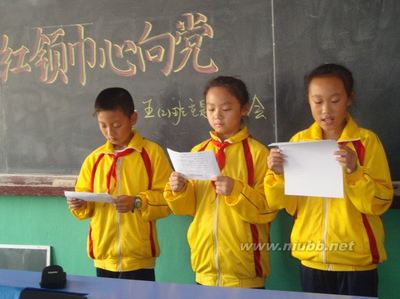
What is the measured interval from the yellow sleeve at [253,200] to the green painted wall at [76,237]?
0.43 meters

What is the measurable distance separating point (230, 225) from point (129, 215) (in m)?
0.47

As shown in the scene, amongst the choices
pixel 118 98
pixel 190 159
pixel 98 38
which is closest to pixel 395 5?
pixel 190 159

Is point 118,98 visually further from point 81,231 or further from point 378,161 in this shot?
point 378,161

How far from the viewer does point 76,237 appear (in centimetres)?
287

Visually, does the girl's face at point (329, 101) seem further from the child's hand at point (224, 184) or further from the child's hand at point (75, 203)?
the child's hand at point (75, 203)

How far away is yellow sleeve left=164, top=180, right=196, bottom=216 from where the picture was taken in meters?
2.08

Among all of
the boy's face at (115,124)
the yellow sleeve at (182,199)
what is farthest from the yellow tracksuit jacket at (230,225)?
the boy's face at (115,124)

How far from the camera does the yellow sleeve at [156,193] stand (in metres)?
2.21

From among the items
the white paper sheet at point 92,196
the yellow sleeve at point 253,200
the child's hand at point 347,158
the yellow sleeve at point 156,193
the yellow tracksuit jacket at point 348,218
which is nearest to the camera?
the child's hand at point 347,158

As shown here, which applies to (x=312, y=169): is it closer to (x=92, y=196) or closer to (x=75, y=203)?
(x=92, y=196)

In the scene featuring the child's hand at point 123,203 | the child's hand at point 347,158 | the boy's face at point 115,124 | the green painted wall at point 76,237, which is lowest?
the green painted wall at point 76,237

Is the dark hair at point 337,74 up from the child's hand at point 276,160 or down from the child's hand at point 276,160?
up

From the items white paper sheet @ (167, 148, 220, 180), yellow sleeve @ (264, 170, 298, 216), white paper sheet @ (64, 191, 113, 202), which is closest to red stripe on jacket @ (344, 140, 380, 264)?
yellow sleeve @ (264, 170, 298, 216)

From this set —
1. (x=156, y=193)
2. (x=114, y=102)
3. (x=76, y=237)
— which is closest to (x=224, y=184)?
Result: (x=156, y=193)
